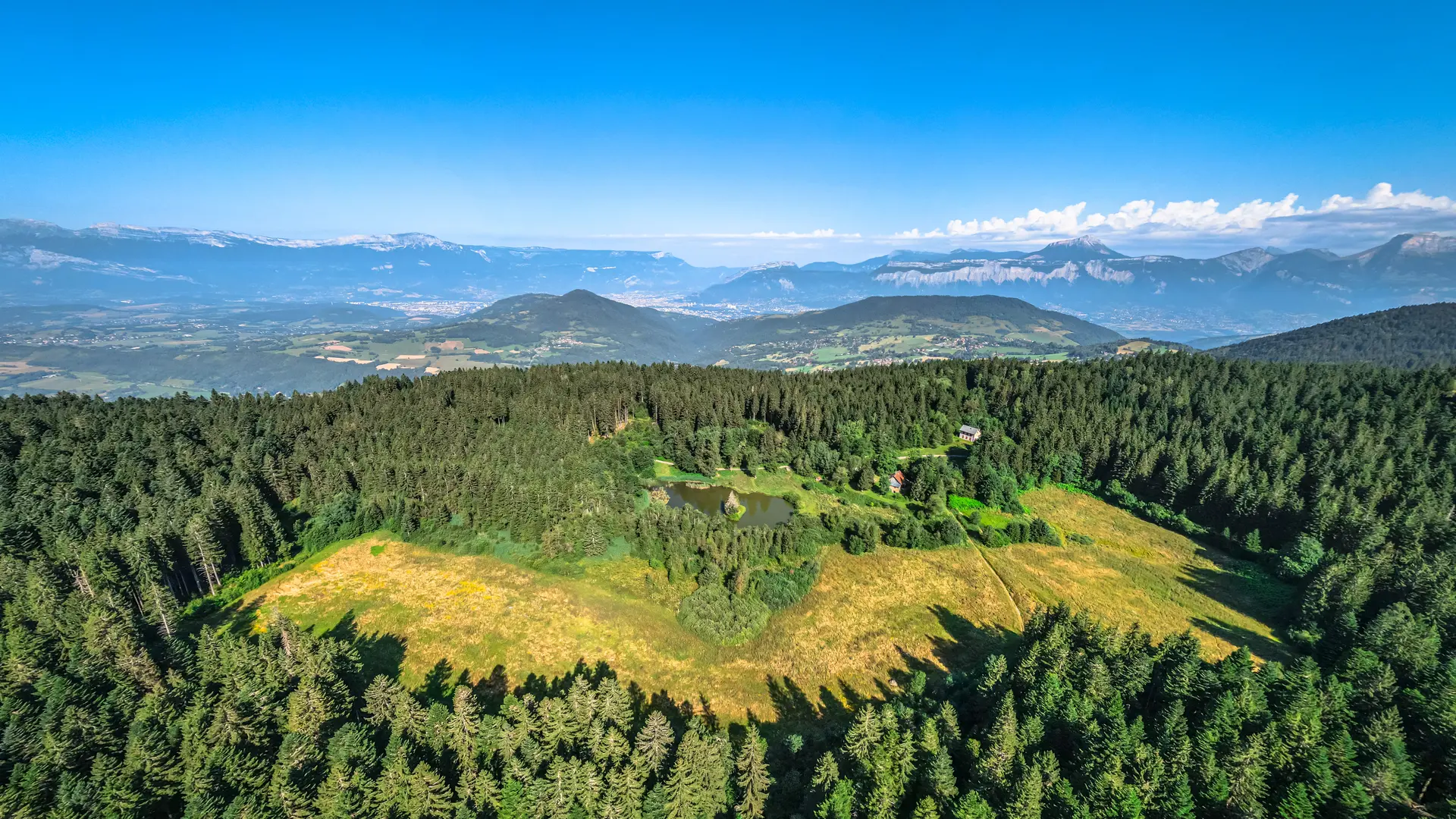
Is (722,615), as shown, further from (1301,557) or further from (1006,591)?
(1301,557)

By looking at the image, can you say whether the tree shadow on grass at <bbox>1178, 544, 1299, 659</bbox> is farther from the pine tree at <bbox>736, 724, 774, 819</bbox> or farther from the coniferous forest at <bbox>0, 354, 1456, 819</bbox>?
the pine tree at <bbox>736, 724, 774, 819</bbox>

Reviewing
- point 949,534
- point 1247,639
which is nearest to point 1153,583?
point 1247,639

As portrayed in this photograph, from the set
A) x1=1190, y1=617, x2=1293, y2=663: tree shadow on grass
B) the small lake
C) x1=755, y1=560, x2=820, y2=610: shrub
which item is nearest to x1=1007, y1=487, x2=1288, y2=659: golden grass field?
x1=1190, y1=617, x2=1293, y2=663: tree shadow on grass

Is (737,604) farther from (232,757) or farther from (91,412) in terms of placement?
(91,412)

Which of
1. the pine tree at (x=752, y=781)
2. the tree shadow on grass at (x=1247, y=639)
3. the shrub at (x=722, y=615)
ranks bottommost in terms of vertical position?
the tree shadow on grass at (x=1247, y=639)

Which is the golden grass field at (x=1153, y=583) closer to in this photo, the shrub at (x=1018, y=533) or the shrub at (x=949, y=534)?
the shrub at (x=1018, y=533)

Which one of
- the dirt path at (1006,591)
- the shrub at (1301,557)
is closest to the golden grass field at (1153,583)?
the dirt path at (1006,591)
